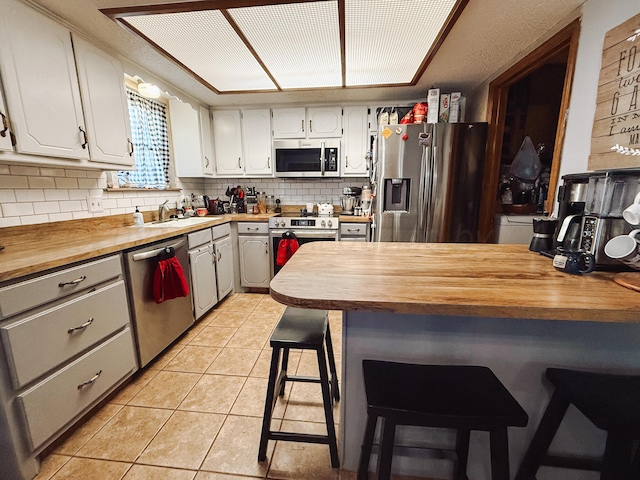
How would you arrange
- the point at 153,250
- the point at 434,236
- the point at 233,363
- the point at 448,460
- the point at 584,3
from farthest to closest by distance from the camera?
the point at 434,236 < the point at 233,363 < the point at 153,250 < the point at 584,3 < the point at 448,460

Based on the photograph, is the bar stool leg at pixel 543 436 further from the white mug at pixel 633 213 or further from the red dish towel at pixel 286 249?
the red dish towel at pixel 286 249

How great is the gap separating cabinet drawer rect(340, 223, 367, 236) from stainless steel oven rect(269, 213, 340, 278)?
68 millimetres

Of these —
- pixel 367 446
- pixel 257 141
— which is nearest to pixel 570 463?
pixel 367 446

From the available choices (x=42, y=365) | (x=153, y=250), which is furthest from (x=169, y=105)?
(x=42, y=365)

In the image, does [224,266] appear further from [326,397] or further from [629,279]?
[629,279]

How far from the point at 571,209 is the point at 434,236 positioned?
153cm

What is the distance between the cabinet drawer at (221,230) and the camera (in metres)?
2.79

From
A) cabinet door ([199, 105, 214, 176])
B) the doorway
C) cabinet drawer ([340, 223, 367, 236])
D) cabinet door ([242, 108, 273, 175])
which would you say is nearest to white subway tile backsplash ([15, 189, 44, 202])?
cabinet door ([199, 105, 214, 176])

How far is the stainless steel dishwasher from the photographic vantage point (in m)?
1.75

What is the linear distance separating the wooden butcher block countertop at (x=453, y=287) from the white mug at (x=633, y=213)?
20cm

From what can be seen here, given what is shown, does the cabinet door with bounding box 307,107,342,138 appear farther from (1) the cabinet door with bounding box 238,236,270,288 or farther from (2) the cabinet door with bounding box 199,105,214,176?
(1) the cabinet door with bounding box 238,236,270,288

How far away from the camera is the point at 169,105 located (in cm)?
311

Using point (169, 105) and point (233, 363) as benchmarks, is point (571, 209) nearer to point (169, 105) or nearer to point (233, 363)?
point (233, 363)

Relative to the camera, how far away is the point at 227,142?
133 inches
